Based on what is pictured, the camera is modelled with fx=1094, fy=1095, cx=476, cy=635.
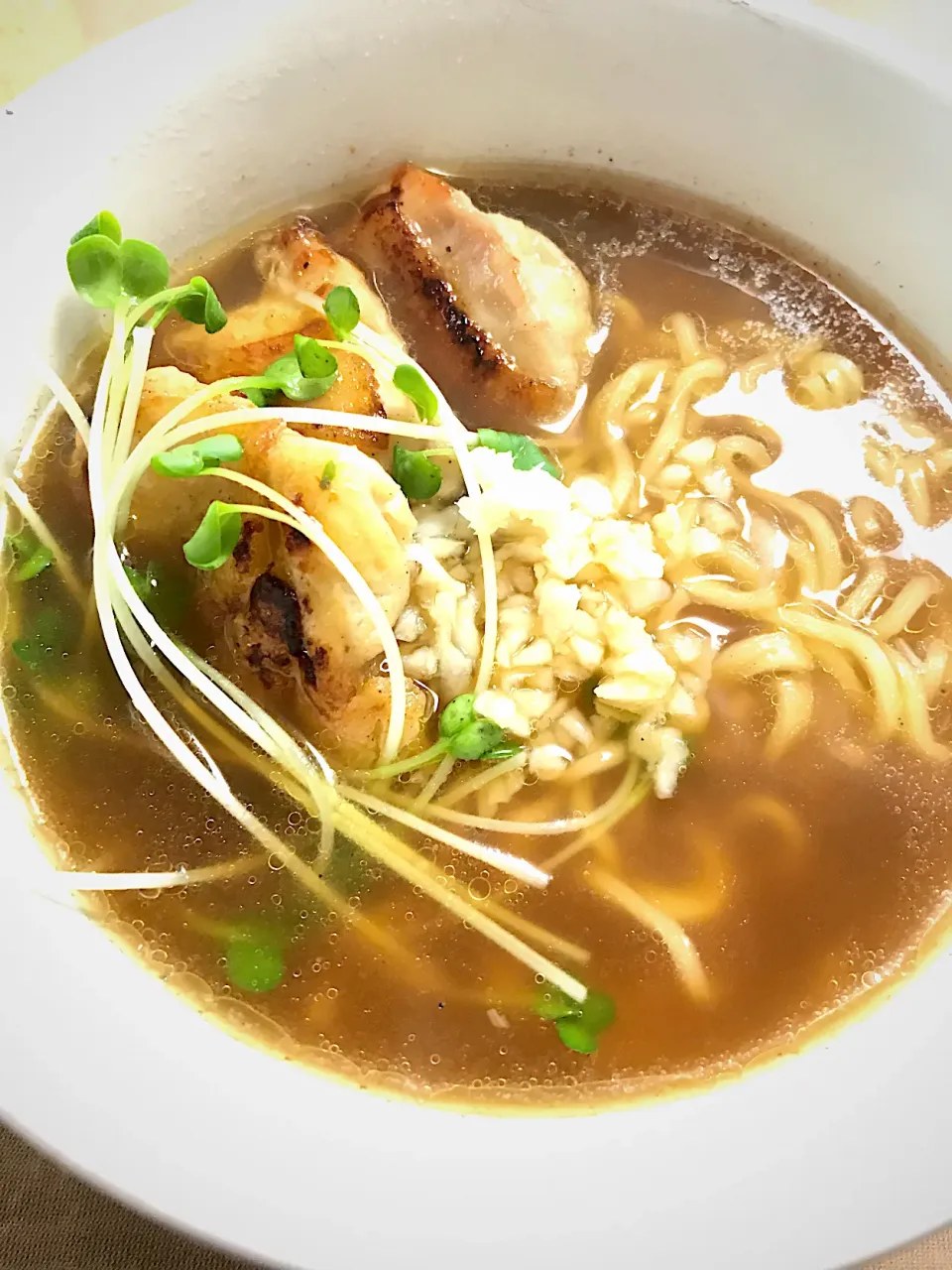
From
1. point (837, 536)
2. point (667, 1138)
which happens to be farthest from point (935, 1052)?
point (837, 536)

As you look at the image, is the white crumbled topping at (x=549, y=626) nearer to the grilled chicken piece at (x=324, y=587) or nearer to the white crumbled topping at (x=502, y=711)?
Result: the white crumbled topping at (x=502, y=711)

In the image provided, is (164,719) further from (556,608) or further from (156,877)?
(556,608)

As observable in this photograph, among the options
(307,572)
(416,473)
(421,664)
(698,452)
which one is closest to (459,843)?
(421,664)

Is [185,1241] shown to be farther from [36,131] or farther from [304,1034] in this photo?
[36,131]

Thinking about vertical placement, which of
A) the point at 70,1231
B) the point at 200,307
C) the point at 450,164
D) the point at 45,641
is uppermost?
→ the point at 450,164

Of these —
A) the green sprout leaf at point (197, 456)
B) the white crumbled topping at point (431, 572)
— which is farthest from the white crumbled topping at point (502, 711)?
the green sprout leaf at point (197, 456)

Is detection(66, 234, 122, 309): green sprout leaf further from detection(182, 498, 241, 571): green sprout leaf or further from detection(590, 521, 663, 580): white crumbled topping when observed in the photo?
detection(590, 521, 663, 580): white crumbled topping
